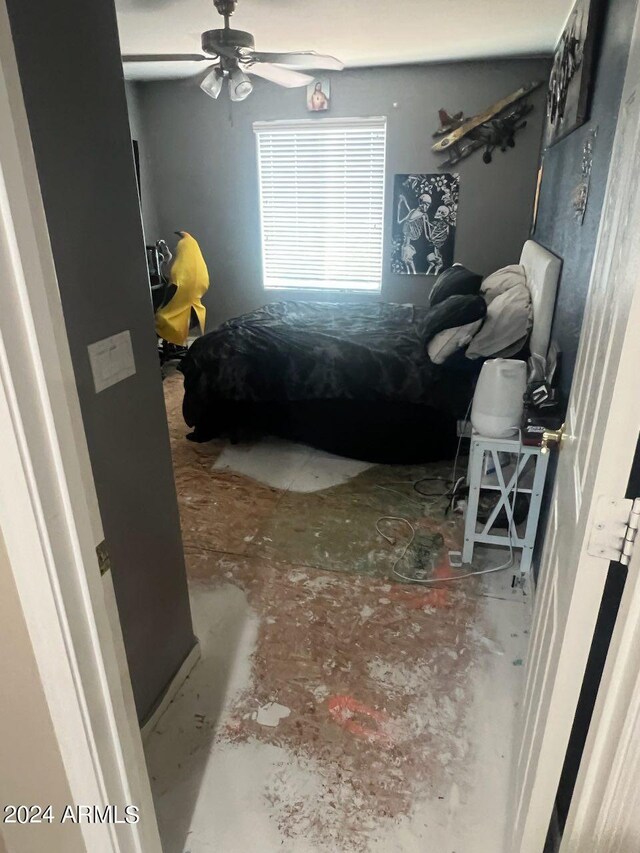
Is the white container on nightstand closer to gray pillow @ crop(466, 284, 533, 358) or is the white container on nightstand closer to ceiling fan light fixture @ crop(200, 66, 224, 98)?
gray pillow @ crop(466, 284, 533, 358)

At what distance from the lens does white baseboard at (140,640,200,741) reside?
5.61ft

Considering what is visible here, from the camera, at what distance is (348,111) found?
4.93 metres

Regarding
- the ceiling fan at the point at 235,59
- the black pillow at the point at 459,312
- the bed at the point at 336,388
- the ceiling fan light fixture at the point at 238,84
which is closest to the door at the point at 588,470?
the black pillow at the point at 459,312

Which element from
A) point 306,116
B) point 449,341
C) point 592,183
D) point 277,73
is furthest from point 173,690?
point 306,116

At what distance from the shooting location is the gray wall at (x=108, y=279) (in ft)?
3.63

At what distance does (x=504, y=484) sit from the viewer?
2391mm

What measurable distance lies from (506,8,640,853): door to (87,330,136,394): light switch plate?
42.1 inches

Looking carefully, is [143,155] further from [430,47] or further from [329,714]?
[329,714]

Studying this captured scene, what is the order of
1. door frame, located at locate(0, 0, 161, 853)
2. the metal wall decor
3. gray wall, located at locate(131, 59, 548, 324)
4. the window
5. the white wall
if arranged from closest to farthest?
1. door frame, located at locate(0, 0, 161, 853)
2. the white wall
3. the metal wall decor
4. gray wall, located at locate(131, 59, 548, 324)
5. the window

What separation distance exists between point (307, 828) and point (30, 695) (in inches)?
36.1

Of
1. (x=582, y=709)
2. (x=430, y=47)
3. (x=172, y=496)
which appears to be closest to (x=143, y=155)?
(x=430, y=47)

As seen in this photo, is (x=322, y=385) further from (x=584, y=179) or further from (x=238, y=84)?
(x=238, y=84)

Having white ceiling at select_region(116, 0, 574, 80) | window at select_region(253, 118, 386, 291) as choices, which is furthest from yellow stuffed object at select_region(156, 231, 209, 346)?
white ceiling at select_region(116, 0, 574, 80)

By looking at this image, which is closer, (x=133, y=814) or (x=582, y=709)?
(x=133, y=814)
